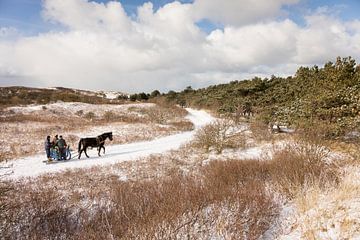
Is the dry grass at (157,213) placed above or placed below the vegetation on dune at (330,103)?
below

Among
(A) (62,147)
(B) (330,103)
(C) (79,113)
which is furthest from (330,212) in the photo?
(C) (79,113)

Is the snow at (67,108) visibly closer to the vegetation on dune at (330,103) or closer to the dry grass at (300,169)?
the vegetation on dune at (330,103)

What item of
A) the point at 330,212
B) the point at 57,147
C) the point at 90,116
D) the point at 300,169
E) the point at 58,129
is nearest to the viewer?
the point at 330,212

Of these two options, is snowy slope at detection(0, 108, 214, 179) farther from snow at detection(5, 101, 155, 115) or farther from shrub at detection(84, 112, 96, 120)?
snow at detection(5, 101, 155, 115)

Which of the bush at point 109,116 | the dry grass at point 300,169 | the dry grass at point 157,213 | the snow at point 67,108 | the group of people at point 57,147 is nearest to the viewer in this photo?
the dry grass at point 157,213

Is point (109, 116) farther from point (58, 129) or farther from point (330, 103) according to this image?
point (330, 103)

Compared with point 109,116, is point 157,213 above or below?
below

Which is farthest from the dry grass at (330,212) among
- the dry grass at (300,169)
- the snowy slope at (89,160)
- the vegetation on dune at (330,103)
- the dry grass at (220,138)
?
the dry grass at (220,138)

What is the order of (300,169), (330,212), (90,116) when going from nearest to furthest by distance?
(330,212) < (300,169) < (90,116)

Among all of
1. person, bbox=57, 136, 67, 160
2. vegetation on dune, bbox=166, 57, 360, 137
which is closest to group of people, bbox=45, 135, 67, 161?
person, bbox=57, 136, 67, 160

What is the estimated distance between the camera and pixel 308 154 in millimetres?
8891

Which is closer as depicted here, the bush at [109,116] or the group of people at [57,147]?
the group of people at [57,147]

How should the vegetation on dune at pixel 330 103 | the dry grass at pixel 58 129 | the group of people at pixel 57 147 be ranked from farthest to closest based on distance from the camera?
the dry grass at pixel 58 129, the group of people at pixel 57 147, the vegetation on dune at pixel 330 103

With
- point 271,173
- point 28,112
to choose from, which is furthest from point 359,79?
point 28,112
